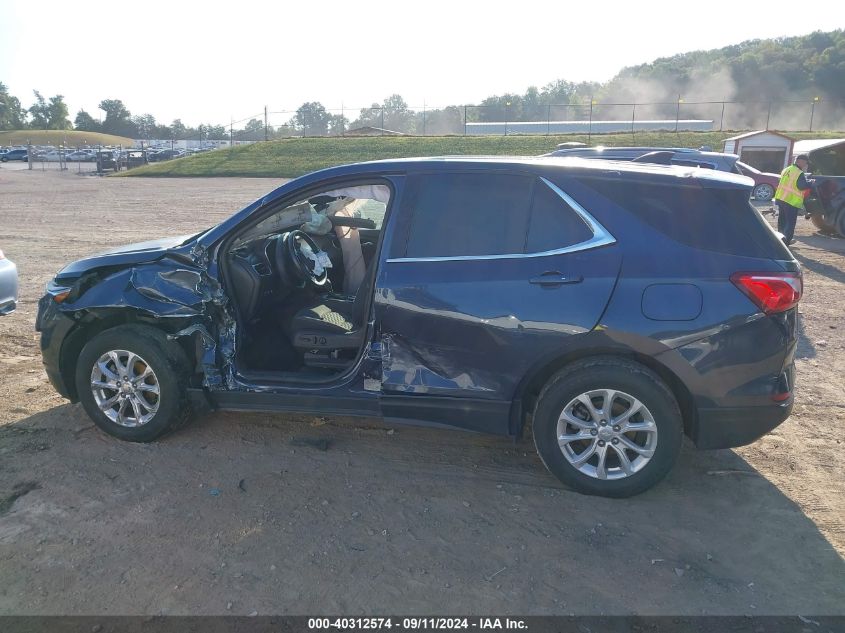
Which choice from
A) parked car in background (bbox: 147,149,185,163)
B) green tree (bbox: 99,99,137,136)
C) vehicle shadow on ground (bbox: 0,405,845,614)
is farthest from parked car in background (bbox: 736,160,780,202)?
green tree (bbox: 99,99,137,136)

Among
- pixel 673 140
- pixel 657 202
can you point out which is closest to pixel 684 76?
pixel 673 140

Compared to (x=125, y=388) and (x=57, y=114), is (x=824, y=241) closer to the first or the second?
(x=125, y=388)

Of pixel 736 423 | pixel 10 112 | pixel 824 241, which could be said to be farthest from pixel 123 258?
pixel 10 112

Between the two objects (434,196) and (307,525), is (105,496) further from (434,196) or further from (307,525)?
(434,196)

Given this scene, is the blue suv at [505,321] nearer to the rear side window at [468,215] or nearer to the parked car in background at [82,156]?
the rear side window at [468,215]

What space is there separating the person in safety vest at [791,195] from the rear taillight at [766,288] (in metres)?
9.97

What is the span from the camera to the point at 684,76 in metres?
99.1

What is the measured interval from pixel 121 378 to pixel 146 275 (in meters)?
0.70

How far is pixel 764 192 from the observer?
68.8 feet

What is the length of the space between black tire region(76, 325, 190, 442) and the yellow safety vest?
1161 centimetres

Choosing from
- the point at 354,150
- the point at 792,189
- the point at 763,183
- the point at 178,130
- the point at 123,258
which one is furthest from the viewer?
the point at 178,130

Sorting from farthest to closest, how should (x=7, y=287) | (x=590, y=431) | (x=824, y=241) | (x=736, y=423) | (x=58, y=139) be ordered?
(x=58, y=139)
(x=824, y=241)
(x=7, y=287)
(x=590, y=431)
(x=736, y=423)

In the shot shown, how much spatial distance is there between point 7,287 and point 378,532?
5011mm

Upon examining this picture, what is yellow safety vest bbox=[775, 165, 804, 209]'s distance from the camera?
1228 cm
